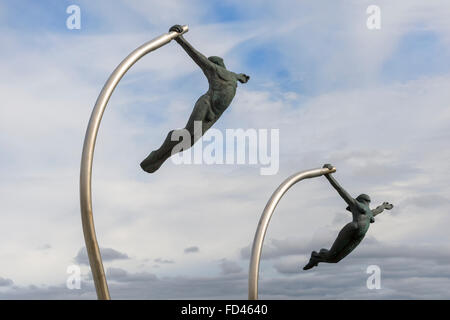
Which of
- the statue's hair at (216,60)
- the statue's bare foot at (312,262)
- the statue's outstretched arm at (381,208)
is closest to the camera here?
the statue's hair at (216,60)

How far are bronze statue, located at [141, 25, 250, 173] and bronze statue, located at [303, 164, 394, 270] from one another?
574cm

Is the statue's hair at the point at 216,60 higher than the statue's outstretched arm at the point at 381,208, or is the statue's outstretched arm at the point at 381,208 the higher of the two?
the statue's hair at the point at 216,60

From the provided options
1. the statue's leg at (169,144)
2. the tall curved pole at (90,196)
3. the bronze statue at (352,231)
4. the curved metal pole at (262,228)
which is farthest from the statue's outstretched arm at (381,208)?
the tall curved pole at (90,196)

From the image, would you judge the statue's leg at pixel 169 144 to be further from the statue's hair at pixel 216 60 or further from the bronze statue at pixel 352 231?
the bronze statue at pixel 352 231

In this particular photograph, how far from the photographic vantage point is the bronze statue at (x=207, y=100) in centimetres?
1284

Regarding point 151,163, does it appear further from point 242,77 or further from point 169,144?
point 242,77

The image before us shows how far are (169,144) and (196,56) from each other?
1636mm

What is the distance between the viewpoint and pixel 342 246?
18.7m

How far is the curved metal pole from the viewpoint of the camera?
46.8ft

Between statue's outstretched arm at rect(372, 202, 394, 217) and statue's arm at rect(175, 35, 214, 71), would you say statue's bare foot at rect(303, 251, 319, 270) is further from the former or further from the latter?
statue's arm at rect(175, 35, 214, 71)

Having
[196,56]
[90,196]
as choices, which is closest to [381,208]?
[196,56]
